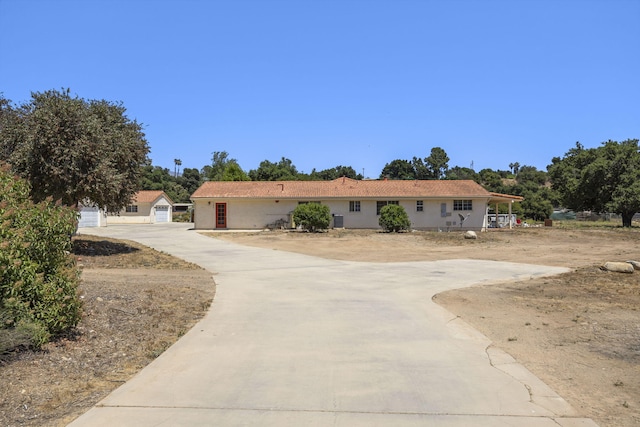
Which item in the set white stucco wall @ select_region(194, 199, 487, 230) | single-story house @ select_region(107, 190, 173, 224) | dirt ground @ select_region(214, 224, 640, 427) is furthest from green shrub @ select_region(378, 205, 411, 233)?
single-story house @ select_region(107, 190, 173, 224)

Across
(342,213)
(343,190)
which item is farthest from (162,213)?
(342,213)

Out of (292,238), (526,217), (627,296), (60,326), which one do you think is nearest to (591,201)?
(526,217)

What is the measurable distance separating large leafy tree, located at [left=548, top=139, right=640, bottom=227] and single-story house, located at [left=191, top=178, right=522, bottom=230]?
13.3 meters

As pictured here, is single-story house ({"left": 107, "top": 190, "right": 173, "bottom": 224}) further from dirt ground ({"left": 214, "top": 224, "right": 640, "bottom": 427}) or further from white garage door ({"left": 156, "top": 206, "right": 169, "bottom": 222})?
dirt ground ({"left": 214, "top": 224, "right": 640, "bottom": 427})

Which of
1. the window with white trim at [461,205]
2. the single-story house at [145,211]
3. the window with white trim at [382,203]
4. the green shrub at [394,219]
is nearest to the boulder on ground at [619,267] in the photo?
the green shrub at [394,219]

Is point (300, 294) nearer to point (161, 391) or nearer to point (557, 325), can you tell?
point (557, 325)

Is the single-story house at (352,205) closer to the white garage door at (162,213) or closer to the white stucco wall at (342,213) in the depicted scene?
the white stucco wall at (342,213)

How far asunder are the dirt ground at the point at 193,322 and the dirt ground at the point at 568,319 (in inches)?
0.7

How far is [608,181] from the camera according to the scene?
49844 millimetres

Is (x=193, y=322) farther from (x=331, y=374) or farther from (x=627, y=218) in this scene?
(x=627, y=218)

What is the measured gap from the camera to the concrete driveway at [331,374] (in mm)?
4789

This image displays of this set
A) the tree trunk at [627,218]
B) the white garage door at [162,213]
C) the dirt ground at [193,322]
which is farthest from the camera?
the white garage door at [162,213]

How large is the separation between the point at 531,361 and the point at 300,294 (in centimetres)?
633

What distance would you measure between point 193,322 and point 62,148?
12.4 m
